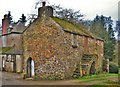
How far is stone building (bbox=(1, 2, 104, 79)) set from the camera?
92.4ft

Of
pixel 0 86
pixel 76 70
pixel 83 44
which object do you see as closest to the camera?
pixel 0 86

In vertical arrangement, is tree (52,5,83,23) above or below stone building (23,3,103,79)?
above

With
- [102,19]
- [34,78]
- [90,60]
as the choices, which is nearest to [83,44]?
[90,60]

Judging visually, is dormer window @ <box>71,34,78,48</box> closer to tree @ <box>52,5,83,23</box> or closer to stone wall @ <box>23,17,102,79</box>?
stone wall @ <box>23,17,102,79</box>

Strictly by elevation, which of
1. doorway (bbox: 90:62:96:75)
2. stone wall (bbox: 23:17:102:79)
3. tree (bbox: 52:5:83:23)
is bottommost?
doorway (bbox: 90:62:96:75)

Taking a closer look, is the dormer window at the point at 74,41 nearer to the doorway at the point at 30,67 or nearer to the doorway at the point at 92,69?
the doorway at the point at 92,69

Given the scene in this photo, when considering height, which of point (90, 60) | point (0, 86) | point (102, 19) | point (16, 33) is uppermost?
point (102, 19)

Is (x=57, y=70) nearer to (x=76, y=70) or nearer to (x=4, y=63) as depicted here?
(x=76, y=70)

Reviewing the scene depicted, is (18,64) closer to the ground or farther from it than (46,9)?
closer to the ground

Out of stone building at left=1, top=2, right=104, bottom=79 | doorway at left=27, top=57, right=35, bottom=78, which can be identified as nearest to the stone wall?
stone building at left=1, top=2, right=104, bottom=79

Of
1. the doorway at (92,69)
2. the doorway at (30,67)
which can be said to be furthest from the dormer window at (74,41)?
the doorway at (30,67)

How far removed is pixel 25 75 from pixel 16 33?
65.0 feet

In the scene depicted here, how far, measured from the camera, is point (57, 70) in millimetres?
27938

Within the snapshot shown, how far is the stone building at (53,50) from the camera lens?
28172 millimetres
